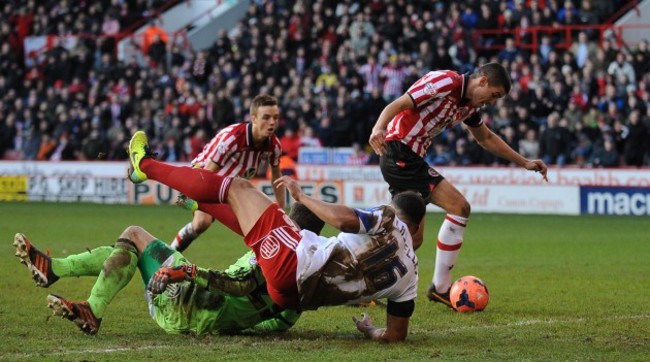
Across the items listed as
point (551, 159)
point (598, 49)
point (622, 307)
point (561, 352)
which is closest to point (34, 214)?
point (551, 159)

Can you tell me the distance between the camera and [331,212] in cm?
756

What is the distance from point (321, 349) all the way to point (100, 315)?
5.44ft

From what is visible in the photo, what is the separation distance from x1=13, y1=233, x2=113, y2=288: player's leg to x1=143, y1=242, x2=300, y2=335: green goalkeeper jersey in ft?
1.37

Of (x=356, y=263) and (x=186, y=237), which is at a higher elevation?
(x=356, y=263)

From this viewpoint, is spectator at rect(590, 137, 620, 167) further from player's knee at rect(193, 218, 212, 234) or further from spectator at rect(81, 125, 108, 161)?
player's knee at rect(193, 218, 212, 234)

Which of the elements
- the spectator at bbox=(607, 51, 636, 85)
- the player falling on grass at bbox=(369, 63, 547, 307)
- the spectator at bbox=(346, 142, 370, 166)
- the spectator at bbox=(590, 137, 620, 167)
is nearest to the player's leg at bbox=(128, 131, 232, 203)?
the player falling on grass at bbox=(369, 63, 547, 307)

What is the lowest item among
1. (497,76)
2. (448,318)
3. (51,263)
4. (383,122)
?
(448,318)

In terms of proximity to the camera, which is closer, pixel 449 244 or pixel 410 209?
pixel 410 209

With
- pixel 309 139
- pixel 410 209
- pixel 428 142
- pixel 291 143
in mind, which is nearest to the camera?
pixel 410 209

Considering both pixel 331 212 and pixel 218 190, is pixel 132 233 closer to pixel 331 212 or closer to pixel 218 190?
pixel 218 190

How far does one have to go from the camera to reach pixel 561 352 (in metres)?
7.95

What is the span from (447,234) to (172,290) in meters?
3.37

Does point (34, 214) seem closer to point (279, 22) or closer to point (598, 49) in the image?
point (279, 22)

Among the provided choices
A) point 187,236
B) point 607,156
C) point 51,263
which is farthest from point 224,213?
point 607,156
